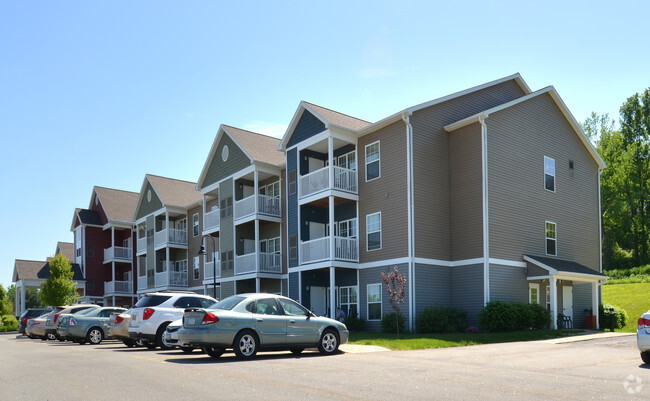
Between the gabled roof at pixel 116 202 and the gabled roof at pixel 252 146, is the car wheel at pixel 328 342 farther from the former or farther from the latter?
the gabled roof at pixel 116 202

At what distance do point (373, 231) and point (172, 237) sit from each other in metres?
Result: 21.4

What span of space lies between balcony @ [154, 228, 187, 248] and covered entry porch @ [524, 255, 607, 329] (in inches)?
1021

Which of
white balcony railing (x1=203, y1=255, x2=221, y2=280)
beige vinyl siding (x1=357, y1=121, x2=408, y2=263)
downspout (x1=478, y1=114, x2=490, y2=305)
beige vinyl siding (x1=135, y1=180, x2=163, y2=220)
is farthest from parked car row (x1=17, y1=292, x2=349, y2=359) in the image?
beige vinyl siding (x1=135, y1=180, x2=163, y2=220)

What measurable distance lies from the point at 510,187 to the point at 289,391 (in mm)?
20244

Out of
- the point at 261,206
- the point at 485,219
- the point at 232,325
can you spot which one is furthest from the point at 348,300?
the point at 232,325

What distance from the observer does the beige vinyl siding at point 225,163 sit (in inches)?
1404

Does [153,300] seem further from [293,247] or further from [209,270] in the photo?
[209,270]

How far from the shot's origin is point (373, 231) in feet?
93.2

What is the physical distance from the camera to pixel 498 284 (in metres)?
26.4

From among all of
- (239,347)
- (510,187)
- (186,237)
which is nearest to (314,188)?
(510,187)

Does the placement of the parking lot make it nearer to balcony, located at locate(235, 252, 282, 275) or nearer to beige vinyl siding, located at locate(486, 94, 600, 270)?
beige vinyl siding, located at locate(486, 94, 600, 270)

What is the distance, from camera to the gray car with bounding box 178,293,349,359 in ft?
49.1

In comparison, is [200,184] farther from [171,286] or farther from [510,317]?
[510,317]

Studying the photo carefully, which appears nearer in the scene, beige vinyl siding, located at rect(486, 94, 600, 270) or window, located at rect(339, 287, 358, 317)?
beige vinyl siding, located at rect(486, 94, 600, 270)
